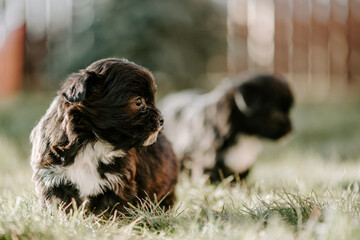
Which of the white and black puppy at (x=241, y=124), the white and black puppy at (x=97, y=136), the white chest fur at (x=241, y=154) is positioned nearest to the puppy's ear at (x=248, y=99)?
the white and black puppy at (x=241, y=124)

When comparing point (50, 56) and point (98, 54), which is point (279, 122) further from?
point (50, 56)

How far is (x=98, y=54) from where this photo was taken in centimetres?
932

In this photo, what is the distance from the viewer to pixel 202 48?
10219 millimetres

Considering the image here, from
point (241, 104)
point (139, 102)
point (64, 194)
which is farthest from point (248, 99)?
point (64, 194)

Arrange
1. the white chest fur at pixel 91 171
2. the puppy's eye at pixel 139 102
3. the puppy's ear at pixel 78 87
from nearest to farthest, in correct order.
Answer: the puppy's ear at pixel 78 87 < the white chest fur at pixel 91 171 < the puppy's eye at pixel 139 102

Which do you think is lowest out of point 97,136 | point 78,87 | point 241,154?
point 241,154

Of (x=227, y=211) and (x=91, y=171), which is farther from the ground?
(x=91, y=171)

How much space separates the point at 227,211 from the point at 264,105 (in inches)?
84.8

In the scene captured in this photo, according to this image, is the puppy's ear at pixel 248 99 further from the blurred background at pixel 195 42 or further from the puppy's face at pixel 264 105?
the blurred background at pixel 195 42

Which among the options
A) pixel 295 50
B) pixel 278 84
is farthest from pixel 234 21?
pixel 278 84

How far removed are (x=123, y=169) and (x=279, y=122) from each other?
7.98 ft

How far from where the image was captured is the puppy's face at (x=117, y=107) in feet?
9.02

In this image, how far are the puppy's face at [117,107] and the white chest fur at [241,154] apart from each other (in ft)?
6.28

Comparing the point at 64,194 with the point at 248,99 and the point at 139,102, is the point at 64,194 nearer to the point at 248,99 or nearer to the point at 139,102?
the point at 139,102
